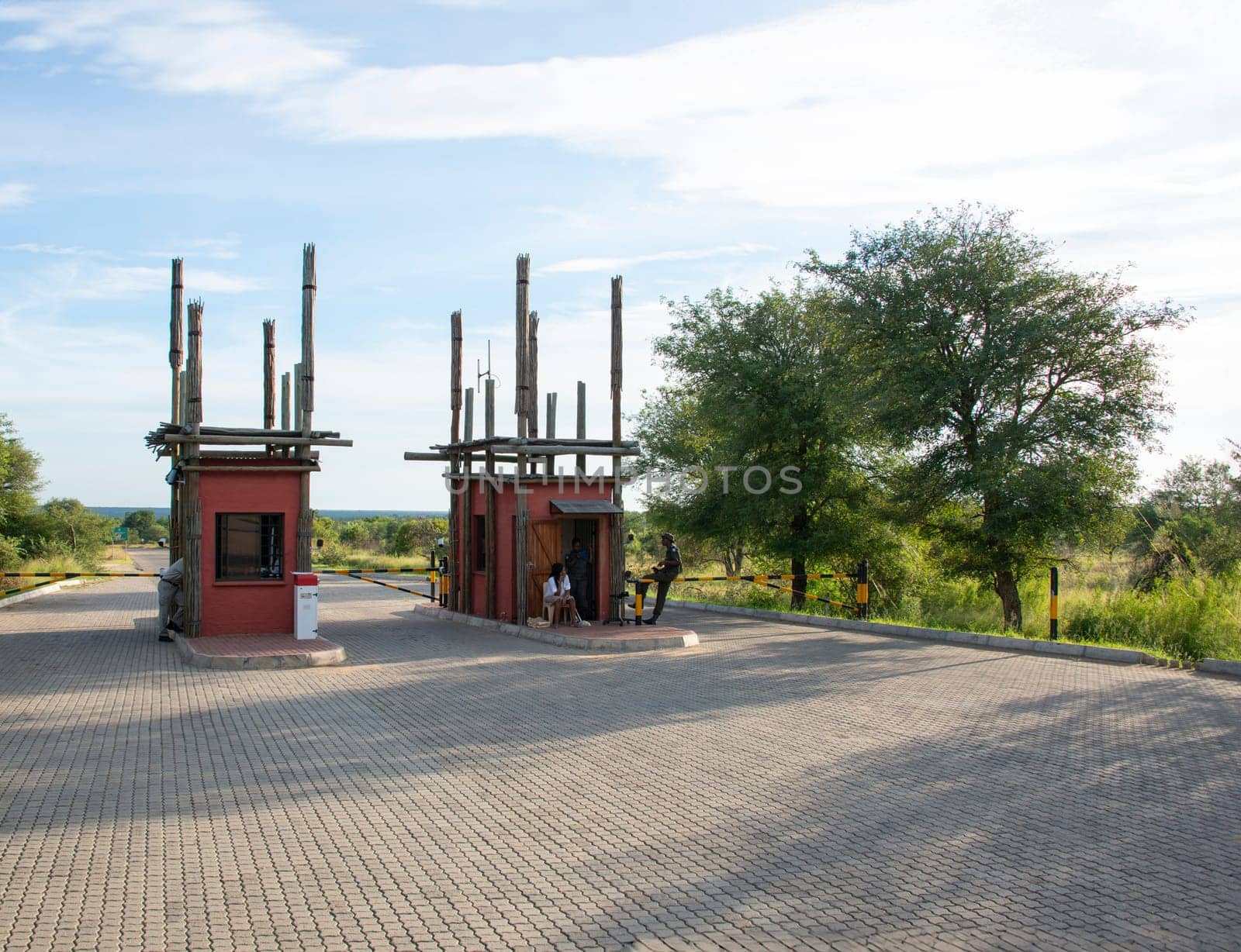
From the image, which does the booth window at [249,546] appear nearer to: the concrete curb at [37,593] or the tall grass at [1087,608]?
the concrete curb at [37,593]

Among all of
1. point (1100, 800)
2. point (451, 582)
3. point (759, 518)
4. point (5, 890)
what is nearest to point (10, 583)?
point (451, 582)

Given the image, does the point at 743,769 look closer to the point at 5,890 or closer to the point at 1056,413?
the point at 5,890

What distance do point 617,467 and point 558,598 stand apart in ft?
9.80

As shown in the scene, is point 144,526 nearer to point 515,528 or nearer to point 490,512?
point 490,512

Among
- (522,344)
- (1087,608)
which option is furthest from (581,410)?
(1087,608)

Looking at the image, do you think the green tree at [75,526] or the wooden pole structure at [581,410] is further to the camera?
the green tree at [75,526]

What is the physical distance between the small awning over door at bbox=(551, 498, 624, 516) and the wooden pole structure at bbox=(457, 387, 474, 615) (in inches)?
95.2

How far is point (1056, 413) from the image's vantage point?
2059 centimetres

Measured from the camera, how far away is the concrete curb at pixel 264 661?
14.2 m

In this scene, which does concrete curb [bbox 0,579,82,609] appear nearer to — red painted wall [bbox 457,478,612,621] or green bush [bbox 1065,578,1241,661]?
red painted wall [bbox 457,478,612,621]

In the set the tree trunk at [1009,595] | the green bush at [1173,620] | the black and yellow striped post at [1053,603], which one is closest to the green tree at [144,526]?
the tree trunk at [1009,595]

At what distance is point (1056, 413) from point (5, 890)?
19.5 metres

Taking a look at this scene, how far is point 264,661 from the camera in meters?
14.3

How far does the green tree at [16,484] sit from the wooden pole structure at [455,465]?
18.8 meters
